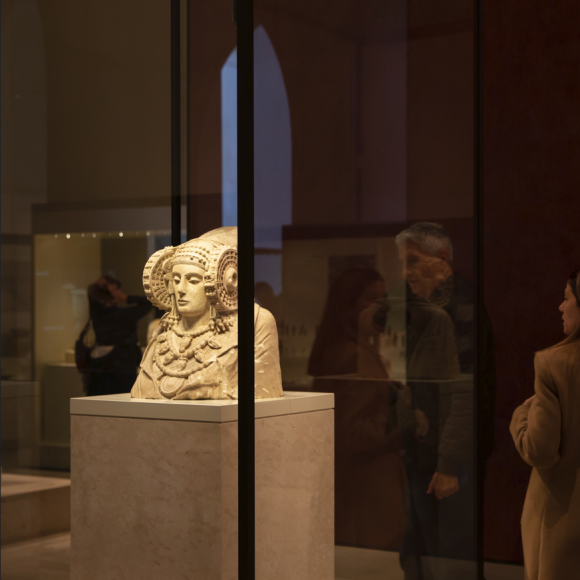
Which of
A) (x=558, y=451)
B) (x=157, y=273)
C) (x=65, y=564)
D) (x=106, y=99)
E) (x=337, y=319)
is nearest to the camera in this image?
(x=558, y=451)

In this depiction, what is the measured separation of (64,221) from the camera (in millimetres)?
5641

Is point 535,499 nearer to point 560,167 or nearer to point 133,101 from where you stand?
point 560,167

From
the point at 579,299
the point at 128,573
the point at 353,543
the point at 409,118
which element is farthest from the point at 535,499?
the point at 409,118

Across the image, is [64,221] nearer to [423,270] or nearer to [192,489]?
[423,270]

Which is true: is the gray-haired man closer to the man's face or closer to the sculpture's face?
the man's face

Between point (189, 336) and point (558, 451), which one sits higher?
Answer: point (189, 336)

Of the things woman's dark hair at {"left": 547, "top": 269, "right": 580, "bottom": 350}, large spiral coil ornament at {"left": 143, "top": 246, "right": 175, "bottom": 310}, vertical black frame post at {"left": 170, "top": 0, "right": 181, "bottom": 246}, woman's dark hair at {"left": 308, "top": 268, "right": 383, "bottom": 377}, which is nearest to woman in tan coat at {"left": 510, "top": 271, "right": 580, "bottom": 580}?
woman's dark hair at {"left": 547, "top": 269, "right": 580, "bottom": 350}

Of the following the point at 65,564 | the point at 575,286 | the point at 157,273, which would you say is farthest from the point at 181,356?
the point at 65,564

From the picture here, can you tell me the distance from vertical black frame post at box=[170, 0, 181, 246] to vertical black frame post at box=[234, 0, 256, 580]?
1261 millimetres

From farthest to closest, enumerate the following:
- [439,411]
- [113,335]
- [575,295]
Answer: [113,335], [439,411], [575,295]

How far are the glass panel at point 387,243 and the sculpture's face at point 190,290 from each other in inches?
19.6

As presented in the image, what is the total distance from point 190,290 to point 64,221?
2.76m

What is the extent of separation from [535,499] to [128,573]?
1.44 meters

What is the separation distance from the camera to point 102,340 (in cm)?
551
